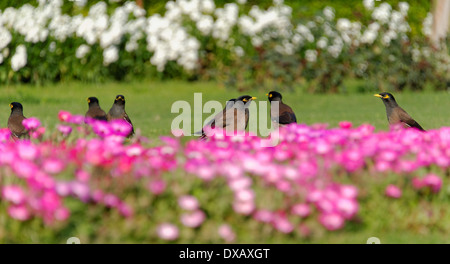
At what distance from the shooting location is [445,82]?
14984 mm

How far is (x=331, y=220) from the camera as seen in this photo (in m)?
4.06

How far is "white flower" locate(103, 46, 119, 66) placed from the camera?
15234 millimetres

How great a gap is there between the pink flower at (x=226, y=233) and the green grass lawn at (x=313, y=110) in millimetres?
116

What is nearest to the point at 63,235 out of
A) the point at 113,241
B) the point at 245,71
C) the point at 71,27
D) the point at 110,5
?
the point at 113,241

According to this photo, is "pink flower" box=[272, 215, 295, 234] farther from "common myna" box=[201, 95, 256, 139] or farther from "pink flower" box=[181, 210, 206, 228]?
"common myna" box=[201, 95, 256, 139]

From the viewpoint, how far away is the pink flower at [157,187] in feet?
13.4

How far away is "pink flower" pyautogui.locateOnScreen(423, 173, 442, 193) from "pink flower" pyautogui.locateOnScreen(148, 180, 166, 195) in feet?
5.32

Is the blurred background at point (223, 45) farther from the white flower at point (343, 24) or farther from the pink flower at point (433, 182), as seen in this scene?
the pink flower at point (433, 182)

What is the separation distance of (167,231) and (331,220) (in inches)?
35.5

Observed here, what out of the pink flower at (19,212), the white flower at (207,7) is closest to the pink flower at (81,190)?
the pink flower at (19,212)

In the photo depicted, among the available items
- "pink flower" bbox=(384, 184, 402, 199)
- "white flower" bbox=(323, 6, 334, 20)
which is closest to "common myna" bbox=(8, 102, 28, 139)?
"pink flower" bbox=(384, 184, 402, 199)

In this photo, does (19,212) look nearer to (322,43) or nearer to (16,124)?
(16,124)
